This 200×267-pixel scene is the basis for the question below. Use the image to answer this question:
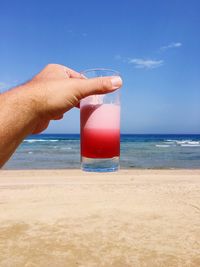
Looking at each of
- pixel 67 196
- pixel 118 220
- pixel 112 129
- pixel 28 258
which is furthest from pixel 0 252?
pixel 67 196

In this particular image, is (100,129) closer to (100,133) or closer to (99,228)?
(100,133)

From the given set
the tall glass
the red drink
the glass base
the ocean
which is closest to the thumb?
the tall glass

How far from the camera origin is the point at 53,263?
4.46 meters

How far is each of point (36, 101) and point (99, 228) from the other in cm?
412

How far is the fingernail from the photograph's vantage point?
2150 mm

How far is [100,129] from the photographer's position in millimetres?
2389

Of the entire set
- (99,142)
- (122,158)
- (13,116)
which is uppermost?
(13,116)

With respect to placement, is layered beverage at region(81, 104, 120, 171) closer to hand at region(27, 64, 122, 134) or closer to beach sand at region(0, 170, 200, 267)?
hand at region(27, 64, 122, 134)

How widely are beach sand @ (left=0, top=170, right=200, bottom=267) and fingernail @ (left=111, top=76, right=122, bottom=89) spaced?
293 cm

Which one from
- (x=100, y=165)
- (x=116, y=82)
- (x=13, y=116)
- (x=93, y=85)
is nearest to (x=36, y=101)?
(x=13, y=116)

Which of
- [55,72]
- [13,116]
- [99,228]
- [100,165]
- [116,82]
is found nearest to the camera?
[13,116]

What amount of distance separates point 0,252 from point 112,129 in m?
3.22

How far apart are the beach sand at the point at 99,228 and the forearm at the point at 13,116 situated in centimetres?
281

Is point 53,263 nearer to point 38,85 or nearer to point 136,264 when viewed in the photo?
point 136,264
